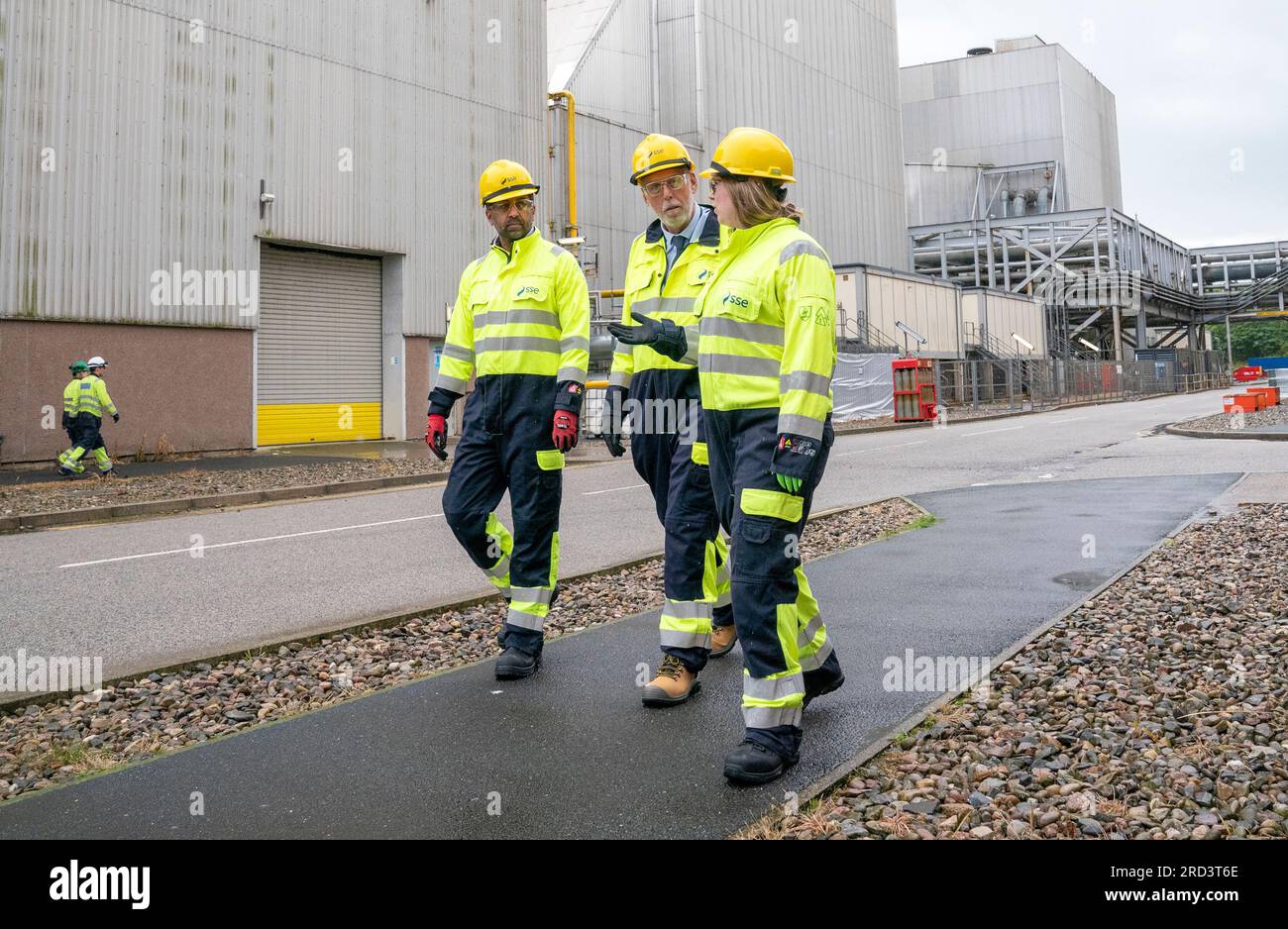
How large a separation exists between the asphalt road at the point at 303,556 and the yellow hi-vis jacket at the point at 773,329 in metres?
3.09

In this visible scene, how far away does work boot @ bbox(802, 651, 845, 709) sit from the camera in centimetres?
388

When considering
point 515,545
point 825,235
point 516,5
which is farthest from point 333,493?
point 825,235

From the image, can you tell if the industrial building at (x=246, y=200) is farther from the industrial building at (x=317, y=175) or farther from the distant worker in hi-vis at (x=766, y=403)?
the distant worker in hi-vis at (x=766, y=403)

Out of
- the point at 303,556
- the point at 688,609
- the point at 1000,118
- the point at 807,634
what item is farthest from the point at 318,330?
the point at 1000,118

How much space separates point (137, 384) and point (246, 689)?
16.4 m

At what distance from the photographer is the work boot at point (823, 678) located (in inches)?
153

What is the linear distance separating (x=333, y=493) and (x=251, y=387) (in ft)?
25.1

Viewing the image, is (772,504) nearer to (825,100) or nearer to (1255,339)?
(825,100)

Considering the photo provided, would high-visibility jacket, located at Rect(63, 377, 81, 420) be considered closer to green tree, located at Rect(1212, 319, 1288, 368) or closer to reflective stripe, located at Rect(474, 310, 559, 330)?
reflective stripe, located at Rect(474, 310, 559, 330)

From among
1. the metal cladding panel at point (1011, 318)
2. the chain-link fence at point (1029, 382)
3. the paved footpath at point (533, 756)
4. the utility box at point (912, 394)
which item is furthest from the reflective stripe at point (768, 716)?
the metal cladding panel at point (1011, 318)

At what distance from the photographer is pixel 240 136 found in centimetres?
2038

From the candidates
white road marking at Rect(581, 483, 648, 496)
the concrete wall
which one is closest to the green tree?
the concrete wall

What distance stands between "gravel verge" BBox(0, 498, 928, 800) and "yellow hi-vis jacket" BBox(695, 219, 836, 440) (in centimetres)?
223
